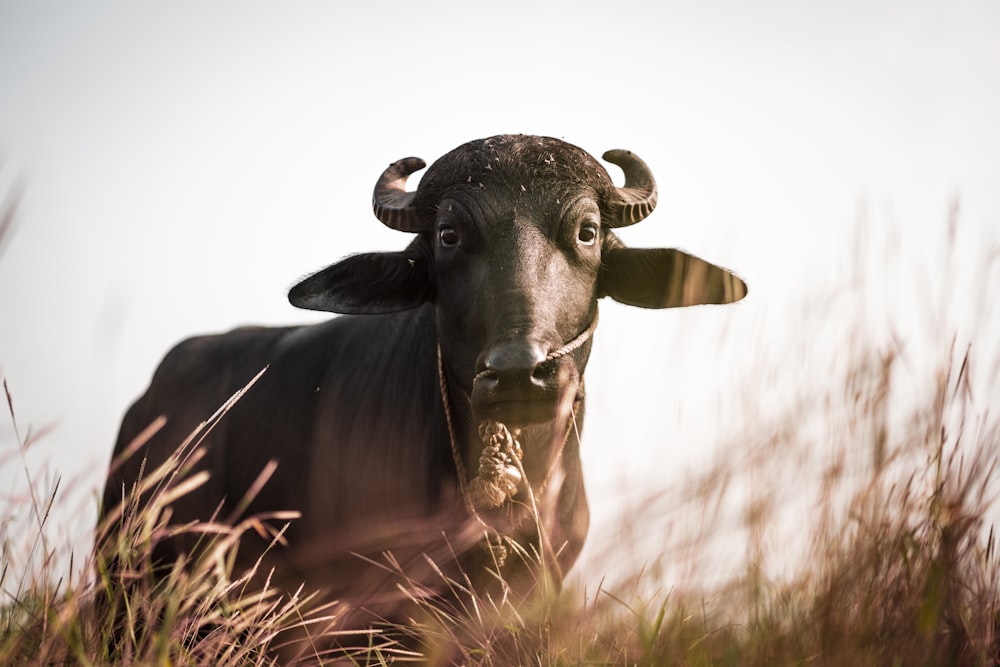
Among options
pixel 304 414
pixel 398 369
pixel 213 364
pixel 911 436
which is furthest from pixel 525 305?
pixel 213 364

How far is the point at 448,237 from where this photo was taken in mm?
4223

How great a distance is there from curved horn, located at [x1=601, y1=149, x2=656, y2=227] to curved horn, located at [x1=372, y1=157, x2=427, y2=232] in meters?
1.01

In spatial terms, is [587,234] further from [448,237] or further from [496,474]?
[496,474]

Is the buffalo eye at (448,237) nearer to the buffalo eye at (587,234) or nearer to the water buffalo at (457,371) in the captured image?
the water buffalo at (457,371)

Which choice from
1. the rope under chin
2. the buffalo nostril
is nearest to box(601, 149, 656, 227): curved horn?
the rope under chin

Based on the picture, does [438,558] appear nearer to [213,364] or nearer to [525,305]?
[525,305]

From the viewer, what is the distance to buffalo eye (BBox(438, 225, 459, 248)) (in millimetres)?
4203

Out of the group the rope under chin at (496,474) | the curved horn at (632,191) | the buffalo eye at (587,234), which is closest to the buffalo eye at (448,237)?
the buffalo eye at (587,234)

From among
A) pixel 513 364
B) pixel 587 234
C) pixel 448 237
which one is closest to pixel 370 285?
pixel 448 237

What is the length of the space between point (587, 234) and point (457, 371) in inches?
34.9

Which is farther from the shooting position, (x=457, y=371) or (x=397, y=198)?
(x=397, y=198)

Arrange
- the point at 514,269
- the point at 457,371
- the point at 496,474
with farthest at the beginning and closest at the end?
1. the point at 457,371
2. the point at 496,474
3. the point at 514,269

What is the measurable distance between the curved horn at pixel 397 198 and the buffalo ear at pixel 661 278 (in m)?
1.00

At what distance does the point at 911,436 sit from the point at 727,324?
1.92 ft
